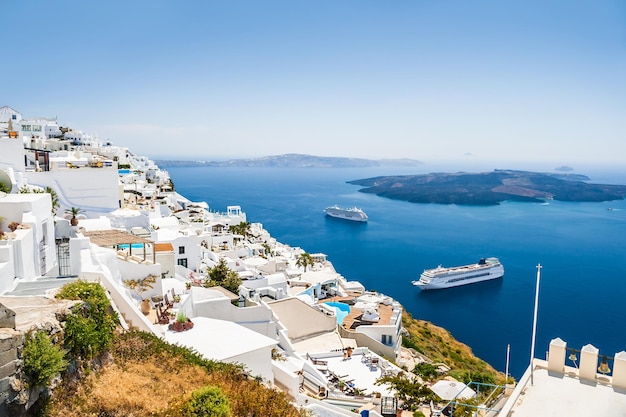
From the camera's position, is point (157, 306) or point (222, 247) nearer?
point (157, 306)

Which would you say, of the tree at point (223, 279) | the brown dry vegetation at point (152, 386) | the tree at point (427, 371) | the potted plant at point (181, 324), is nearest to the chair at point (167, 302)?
the potted plant at point (181, 324)

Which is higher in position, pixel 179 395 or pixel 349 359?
pixel 179 395

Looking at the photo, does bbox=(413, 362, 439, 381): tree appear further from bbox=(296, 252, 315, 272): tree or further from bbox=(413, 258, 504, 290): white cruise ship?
bbox=(413, 258, 504, 290): white cruise ship

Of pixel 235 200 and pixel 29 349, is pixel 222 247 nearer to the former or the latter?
pixel 29 349

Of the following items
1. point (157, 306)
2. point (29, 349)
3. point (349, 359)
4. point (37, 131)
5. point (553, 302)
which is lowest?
point (553, 302)

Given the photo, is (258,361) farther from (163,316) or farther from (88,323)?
(88,323)

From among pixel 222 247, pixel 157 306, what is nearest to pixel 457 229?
pixel 222 247

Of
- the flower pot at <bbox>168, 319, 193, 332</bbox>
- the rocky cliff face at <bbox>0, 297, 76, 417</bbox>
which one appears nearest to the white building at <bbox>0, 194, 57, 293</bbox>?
the rocky cliff face at <bbox>0, 297, 76, 417</bbox>
